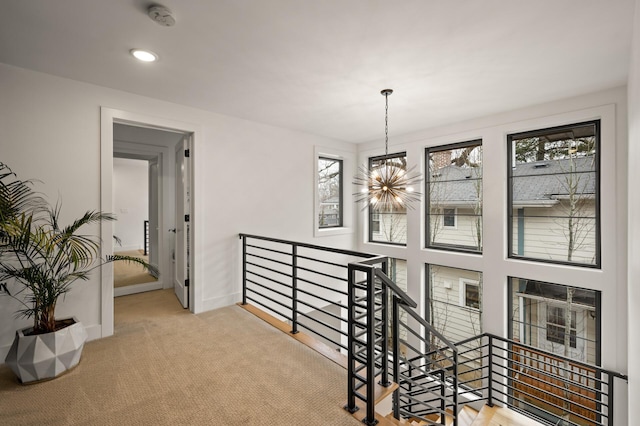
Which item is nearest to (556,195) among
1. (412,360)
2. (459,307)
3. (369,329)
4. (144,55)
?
(459,307)

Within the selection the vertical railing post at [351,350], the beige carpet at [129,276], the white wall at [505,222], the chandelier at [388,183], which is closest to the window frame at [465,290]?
the white wall at [505,222]

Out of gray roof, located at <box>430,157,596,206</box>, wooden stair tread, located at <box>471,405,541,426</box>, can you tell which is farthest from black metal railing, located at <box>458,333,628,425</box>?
gray roof, located at <box>430,157,596,206</box>

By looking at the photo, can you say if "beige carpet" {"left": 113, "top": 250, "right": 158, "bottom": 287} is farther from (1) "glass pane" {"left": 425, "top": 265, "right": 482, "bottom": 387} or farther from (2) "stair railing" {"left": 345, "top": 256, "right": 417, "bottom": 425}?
(1) "glass pane" {"left": 425, "top": 265, "right": 482, "bottom": 387}

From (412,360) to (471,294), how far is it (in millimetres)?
1368

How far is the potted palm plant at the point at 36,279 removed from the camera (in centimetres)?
209

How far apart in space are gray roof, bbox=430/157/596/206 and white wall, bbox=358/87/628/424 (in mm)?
220

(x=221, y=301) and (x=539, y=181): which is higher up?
(x=539, y=181)

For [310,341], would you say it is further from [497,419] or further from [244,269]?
[497,419]

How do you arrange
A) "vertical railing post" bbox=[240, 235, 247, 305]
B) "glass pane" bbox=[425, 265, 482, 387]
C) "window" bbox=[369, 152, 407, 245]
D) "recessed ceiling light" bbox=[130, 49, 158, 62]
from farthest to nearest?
"window" bbox=[369, 152, 407, 245]
"glass pane" bbox=[425, 265, 482, 387]
"vertical railing post" bbox=[240, 235, 247, 305]
"recessed ceiling light" bbox=[130, 49, 158, 62]

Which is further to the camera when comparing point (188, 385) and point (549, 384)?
point (549, 384)

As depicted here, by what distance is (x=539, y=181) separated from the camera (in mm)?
3561

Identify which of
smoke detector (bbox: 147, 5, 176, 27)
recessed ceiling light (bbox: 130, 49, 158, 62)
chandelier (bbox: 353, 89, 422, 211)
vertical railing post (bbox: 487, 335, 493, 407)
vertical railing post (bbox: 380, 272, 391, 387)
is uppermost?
recessed ceiling light (bbox: 130, 49, 158, 62)

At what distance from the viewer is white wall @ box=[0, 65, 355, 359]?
8.11 ft

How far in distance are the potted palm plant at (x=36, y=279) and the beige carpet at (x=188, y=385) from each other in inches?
5.9
